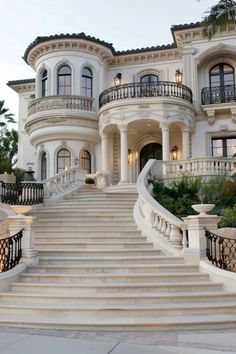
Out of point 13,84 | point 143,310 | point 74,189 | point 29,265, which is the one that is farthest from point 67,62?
point 143,310

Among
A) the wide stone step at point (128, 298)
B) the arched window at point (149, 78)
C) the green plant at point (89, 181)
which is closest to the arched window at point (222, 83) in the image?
the arched window at point (149, 78)

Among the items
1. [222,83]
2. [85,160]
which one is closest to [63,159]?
[85,160]

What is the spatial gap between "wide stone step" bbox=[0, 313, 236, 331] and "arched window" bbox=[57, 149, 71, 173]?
16.0m

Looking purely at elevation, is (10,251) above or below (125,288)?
above

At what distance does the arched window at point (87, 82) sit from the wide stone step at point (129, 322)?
1809cm

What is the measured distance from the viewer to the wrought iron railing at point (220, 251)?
8.41m

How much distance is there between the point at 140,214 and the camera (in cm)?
1218

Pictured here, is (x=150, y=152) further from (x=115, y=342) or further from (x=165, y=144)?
(x=115, y=342)

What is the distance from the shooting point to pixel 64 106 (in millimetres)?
22000

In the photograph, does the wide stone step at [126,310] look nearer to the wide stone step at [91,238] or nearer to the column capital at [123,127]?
the wide stone step at [91,238]

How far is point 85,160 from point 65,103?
352 centimetres

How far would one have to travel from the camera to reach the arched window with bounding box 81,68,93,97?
75.8 feet

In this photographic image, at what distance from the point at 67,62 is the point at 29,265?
1643 cm

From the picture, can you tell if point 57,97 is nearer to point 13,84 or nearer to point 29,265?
point 13,84
